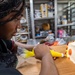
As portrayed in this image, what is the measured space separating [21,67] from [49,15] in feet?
6.42

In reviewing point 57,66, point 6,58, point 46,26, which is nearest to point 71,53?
point 57,66

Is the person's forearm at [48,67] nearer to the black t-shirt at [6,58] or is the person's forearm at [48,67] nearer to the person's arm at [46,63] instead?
the person's arm at [46,63]

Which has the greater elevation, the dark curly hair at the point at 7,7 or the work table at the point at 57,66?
the dark curly hair at the point at 7,7

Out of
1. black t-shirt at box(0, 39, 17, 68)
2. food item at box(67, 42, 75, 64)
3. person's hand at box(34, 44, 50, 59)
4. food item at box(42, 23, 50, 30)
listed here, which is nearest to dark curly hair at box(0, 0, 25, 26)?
black t-shirt at box(0, 39, 17, 68)

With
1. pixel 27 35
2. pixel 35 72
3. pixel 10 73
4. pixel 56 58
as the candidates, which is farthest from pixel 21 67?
pixel 27 35

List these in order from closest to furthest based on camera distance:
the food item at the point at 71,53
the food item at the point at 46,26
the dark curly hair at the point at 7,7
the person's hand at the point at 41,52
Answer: the dark curly hair at the point at 7,7
the person's hand at the point at 41,52
the food item at the point at 71,53
the food item at the point at 46,26

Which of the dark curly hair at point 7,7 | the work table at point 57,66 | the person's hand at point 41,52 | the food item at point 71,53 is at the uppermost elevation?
the dark curly hair at point 7,7

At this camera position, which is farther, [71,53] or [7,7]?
[71,53]

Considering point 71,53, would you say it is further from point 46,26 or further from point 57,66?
point 46,26

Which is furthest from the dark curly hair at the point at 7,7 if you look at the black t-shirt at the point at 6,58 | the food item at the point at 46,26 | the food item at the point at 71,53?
the food item at the point at 46,26

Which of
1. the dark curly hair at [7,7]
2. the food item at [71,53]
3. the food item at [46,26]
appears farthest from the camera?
the food item at [46,26]

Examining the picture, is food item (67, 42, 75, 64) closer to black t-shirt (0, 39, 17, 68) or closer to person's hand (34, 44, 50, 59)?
person's hand (34, 44, 50, 59)

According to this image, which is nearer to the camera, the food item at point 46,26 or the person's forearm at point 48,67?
the person's forearm at point 48,67

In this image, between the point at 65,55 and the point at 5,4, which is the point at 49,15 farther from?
the point at 5,4
